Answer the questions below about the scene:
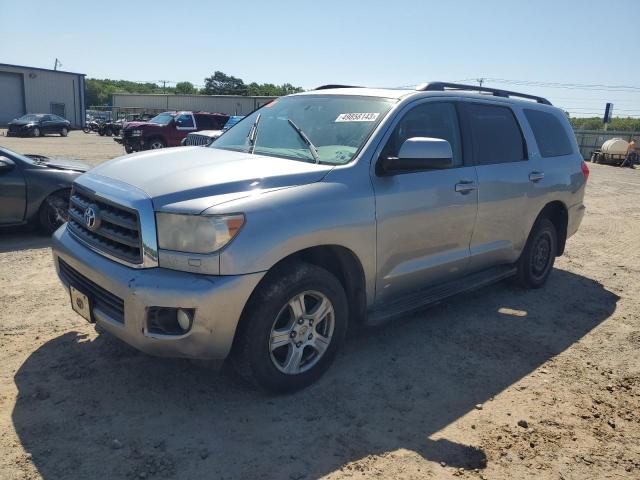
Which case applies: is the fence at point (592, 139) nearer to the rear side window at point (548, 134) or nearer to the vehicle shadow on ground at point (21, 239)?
the rear side window at point (548, 134)

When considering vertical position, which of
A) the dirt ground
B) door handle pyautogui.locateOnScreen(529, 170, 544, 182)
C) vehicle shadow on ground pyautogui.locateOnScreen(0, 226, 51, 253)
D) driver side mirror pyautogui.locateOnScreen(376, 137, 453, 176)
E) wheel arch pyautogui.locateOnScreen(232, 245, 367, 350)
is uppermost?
driver side mirror pyautogui.locateOnScreen(376, 137, 453, 176)

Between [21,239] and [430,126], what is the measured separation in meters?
5.52

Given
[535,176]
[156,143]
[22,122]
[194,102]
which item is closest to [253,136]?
[535,176]

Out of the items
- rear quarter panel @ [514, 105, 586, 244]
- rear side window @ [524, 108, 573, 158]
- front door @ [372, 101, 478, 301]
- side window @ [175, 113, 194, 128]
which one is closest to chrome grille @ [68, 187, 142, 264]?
front door @ [372, 101, 478, 301]

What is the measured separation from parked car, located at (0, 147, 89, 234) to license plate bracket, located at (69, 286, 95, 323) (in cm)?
388

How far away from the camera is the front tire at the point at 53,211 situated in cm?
691

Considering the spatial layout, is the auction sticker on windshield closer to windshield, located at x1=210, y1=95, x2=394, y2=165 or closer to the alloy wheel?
windshield, located at x1=210, y1=95, x2=394, y2=165

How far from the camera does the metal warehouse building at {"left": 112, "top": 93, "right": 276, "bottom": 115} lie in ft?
137

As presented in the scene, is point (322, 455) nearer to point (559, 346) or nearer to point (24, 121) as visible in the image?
point (559, 346)

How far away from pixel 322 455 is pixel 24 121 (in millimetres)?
34450

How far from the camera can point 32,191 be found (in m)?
6.73

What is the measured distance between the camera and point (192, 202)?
3029 millimetres

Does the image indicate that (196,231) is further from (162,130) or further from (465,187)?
(162,130)

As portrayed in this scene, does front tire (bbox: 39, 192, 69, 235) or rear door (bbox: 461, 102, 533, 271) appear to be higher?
rear door (bbox: 461, 102, 533, 271)
